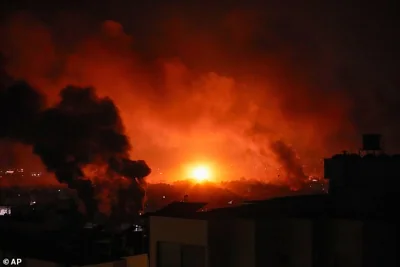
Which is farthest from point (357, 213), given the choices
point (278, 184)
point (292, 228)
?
point (278, 184)

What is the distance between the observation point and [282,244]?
12125 millimetres

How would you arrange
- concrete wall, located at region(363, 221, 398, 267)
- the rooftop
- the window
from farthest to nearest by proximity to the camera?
1. the rooftop
2. the window
3. concrete wall, located at region(363, 221, 398, 267)

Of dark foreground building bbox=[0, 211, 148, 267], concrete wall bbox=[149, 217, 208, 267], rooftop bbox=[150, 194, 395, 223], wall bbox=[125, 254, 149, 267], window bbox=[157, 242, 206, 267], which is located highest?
rooftop bbox=[150, 194, 395, 223]

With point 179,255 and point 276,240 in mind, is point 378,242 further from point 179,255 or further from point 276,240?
point 179,255

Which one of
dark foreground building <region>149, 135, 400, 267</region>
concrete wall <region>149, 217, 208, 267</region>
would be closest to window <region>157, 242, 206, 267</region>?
dark foreground building <region>149, 135, 400, 267</region>

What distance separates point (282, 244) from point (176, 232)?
8.28 feet

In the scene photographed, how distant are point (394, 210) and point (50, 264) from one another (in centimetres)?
1067

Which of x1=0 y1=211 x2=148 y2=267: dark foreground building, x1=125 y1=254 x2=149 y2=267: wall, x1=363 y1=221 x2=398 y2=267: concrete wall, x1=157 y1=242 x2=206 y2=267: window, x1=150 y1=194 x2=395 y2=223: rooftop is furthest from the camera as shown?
x1=125 y1=254 x2=149 y2=267: wall

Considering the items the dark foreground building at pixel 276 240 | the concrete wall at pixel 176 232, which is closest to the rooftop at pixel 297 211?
the dark foreground building at pixel 276 240

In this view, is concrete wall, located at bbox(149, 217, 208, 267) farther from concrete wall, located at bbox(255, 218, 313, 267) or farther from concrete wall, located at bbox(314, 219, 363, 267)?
concrete wall, located at bbox(314, 219, 363, 267)

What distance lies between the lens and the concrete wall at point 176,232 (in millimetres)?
12031

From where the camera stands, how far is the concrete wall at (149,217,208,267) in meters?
12.0

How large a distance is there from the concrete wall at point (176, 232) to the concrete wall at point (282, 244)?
1.30m

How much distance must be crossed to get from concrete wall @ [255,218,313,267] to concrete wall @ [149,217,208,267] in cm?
130
